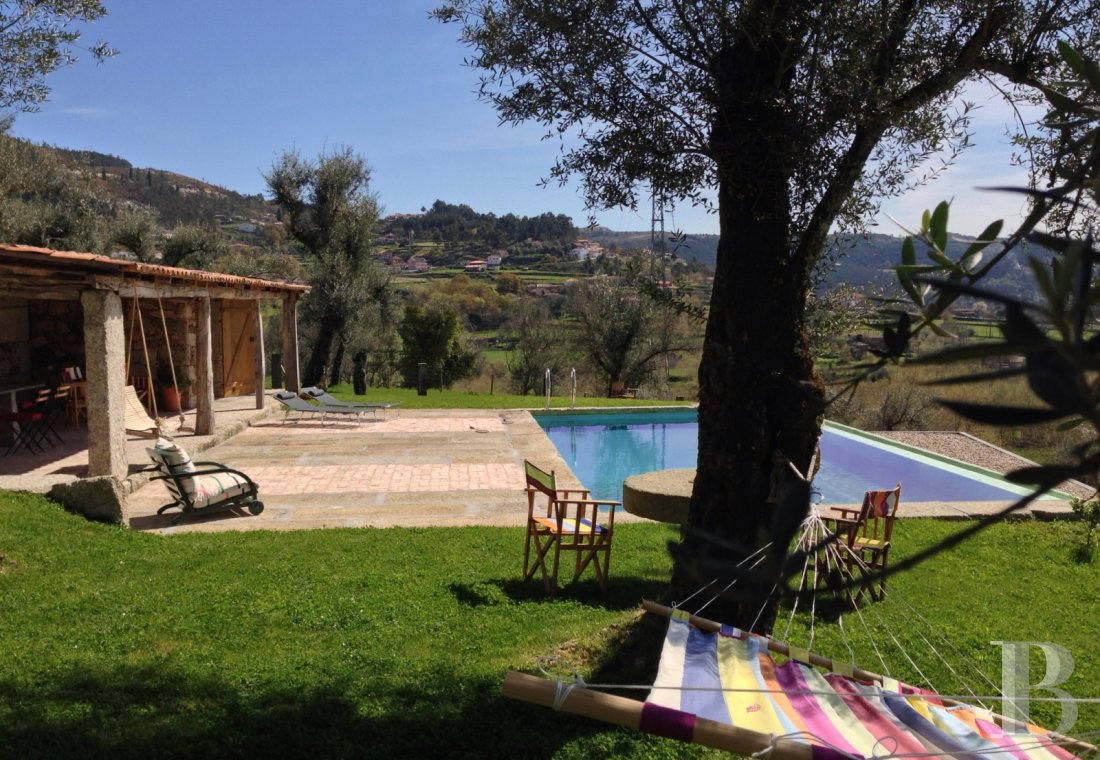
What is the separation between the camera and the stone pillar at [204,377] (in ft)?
40.2

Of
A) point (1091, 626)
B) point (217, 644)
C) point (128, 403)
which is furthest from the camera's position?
point (128, 403)

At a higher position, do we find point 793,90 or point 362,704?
point 793,90

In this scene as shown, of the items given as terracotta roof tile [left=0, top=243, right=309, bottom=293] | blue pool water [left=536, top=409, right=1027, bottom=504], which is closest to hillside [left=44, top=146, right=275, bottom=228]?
blue pool water [left=536, top=409, right=1027, bottom=504]

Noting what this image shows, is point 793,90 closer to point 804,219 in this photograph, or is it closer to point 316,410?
point 804,219

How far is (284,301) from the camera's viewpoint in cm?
1731

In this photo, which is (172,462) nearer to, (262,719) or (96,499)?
(96,499)

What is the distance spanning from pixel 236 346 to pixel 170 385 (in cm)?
304

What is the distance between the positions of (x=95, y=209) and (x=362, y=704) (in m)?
21.0

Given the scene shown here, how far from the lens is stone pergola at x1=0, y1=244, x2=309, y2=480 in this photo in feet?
27.1

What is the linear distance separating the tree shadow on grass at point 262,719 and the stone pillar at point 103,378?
4.79 metres

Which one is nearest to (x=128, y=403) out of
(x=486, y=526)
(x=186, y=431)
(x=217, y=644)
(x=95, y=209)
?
(x=186, y=431)

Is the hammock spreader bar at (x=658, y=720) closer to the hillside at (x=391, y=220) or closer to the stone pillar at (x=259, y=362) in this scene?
the stone pillar at (x=259, y=362)

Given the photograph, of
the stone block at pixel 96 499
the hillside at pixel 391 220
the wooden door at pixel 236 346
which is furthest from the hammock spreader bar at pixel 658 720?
the hillside at pixel 391 220

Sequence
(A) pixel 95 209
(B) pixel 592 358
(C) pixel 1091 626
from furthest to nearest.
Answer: (B) pixel 592 358 < (A) pixel 95 209 < (C) pixel 1091 626
